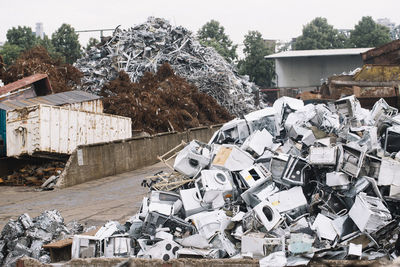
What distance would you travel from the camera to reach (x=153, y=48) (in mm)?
32344

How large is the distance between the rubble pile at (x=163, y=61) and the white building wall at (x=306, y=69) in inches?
451

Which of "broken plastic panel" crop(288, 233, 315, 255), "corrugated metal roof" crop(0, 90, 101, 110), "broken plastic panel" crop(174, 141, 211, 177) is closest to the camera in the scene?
"broken plastic panel" crop(288, 233, 315, 255)

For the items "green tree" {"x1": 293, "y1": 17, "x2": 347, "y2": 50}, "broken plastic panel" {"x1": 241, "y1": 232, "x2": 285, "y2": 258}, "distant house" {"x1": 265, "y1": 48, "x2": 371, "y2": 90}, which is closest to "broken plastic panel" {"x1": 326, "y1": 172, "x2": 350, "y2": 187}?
"broken plastic panel" {"x1": 241, "y1": 232, "x2": 285, "y2": 258}

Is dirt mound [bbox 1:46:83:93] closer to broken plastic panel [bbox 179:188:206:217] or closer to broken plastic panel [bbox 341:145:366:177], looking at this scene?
broken plastic panel [bbox 179:188:206:217]

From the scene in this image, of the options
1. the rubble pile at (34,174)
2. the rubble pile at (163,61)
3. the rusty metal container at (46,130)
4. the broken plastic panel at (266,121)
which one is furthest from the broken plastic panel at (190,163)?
the rubble pile at (163,61)

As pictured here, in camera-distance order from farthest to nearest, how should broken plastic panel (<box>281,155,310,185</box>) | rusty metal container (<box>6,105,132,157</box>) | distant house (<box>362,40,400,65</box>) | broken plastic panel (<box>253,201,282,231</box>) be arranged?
distant house (<box>362,40,400,65</box>)
rusty metal container (<box>6,105,132,157</box>)
broken plastic panel (<box>281,155,310,185</box>)
broken plastic panel (<box>253,201,282,231</box>)

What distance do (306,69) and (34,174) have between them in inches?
1313

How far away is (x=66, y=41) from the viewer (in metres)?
51.5

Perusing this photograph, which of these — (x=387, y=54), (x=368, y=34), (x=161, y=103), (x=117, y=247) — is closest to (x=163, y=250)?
(x=117, y=247)

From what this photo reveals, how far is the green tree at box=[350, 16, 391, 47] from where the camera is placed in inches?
2073

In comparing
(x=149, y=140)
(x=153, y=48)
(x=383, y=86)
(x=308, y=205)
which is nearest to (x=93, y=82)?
(x=153, y=48)

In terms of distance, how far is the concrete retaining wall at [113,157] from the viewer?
51.3 feet

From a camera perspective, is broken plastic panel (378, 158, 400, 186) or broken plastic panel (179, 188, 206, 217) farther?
broken plastic panel (179, 188, 206, 217)

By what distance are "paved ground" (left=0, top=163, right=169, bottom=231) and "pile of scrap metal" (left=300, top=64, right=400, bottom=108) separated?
25.5 feet
